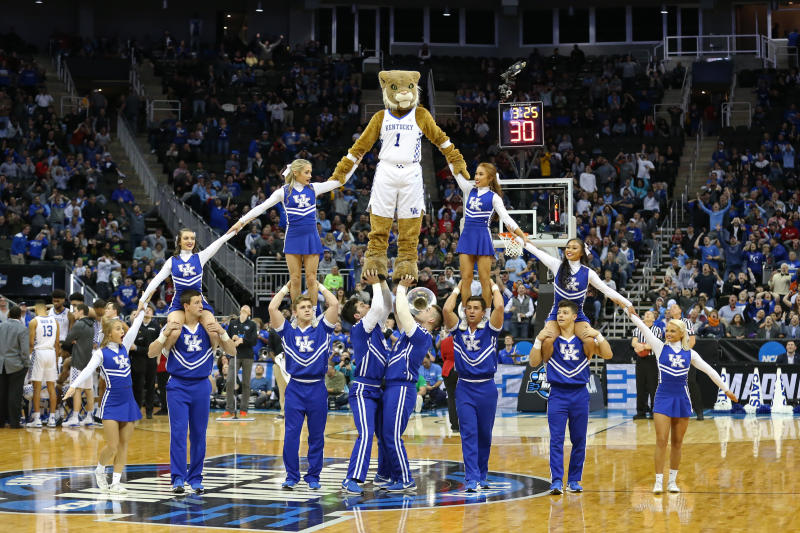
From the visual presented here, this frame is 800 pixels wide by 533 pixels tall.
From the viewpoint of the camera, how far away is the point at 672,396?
10.8 meters

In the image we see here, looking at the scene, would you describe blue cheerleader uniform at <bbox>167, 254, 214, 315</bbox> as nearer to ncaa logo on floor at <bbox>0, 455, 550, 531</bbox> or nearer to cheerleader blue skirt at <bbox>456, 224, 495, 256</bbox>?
ncaa logo on floor at <bbox>0, 455, 550, 531</bbox>

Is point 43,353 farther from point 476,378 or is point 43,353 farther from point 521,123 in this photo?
point 476,378

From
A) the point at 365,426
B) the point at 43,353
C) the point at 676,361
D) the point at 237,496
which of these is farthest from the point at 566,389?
the point at 43,353

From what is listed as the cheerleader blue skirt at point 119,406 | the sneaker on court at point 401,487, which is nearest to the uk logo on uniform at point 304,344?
the sneaker on court at point 401,487

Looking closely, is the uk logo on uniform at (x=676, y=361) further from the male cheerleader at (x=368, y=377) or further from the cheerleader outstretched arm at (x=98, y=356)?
the cheerleader outstretched arm at (x=98, y=356)

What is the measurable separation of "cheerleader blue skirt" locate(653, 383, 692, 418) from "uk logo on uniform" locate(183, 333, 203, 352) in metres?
4.42

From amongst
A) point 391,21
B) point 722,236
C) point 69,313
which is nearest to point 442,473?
point 69,313

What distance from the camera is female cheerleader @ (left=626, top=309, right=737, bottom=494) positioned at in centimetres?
1078

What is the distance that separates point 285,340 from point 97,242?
1412cm

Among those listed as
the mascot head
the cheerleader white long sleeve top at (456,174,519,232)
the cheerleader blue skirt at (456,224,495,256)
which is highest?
the mascot head

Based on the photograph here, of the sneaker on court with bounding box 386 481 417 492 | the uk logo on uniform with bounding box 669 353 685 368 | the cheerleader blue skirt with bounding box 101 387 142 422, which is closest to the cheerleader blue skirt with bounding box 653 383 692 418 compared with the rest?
the uk logo on uniform with bounding box 669 353 685 368

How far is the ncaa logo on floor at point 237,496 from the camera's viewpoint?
9.39 metres

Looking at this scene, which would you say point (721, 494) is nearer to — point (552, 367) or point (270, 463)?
point (552, 367)

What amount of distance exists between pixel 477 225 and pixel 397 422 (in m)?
2.09
